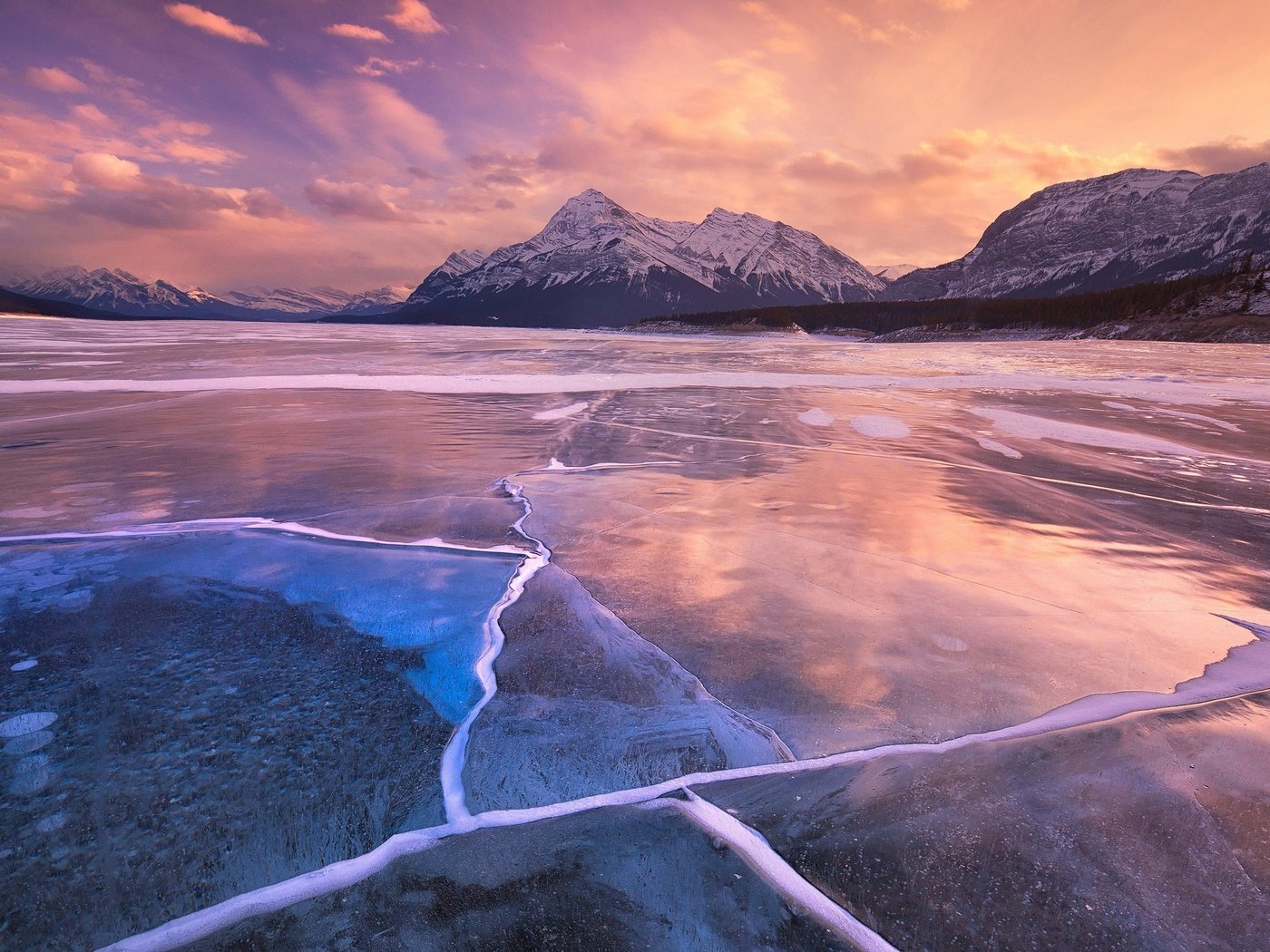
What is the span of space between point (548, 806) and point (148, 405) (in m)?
12.7

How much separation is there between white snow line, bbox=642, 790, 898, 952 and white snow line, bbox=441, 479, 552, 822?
0.63 metres

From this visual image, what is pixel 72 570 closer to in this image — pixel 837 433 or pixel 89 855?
pixel 89 855

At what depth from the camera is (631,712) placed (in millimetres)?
2492

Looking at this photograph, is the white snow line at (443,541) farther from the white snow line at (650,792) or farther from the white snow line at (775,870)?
the white snow line at (775,870)

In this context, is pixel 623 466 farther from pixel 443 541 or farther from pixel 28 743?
pixel 28 743

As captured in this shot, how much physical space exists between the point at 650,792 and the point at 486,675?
0.99 m

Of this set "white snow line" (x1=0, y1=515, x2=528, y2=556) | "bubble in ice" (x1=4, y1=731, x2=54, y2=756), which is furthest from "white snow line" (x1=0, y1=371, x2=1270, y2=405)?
"bubble in ice" (x1=4, y1=731, x2=54, y2=756)

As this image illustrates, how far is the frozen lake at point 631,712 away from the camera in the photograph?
1673 millimetres

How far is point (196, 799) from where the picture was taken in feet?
6.47

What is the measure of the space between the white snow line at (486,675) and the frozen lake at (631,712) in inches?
0.6

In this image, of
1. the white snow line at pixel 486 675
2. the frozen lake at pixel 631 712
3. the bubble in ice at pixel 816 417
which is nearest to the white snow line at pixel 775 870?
the frozen lake at pixel 631 712

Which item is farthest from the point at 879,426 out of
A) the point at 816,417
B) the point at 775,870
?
the point at 775,870

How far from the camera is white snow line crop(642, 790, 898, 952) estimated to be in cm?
159

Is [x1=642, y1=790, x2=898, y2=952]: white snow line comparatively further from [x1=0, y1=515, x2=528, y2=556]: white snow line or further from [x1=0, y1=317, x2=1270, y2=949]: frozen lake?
[x1=0, y1=515, x2=528, y2=556]: white snow line
